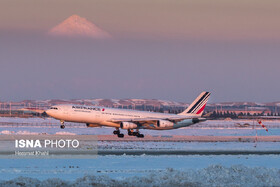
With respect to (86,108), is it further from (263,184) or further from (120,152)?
(263,184)

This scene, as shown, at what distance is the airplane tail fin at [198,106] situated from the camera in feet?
282

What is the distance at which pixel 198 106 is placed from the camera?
284 feet

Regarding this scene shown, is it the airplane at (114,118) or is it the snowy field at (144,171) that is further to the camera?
the airplane at (114,118)

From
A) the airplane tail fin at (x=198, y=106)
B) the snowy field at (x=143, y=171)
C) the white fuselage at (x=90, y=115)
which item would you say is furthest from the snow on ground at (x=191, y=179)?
the airplane tail fin at (x=198, y=106)

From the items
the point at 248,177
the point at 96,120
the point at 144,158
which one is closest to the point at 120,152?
the point at 144,158

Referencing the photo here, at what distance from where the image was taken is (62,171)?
33.0 metres

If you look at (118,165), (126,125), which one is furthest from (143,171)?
(126,125)

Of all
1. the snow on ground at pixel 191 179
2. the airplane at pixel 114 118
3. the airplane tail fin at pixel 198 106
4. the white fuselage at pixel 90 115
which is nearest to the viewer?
the snow on ground at pixel 191 179

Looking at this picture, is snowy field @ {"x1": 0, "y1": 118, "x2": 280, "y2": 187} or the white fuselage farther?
the white fuselage

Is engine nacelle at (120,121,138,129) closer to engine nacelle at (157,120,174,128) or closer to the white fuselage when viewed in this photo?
the white fuselage

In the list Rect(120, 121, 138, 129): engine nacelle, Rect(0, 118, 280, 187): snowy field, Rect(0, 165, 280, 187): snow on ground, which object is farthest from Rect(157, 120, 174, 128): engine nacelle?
Rect(0, 165, 280, 187): snow on ground

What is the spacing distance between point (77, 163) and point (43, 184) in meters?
12.9

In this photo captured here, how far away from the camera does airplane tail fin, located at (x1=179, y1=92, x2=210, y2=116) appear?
282 feet

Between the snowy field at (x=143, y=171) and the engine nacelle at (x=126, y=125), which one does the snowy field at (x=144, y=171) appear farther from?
the engine nacelle at (x=126, y=125)
